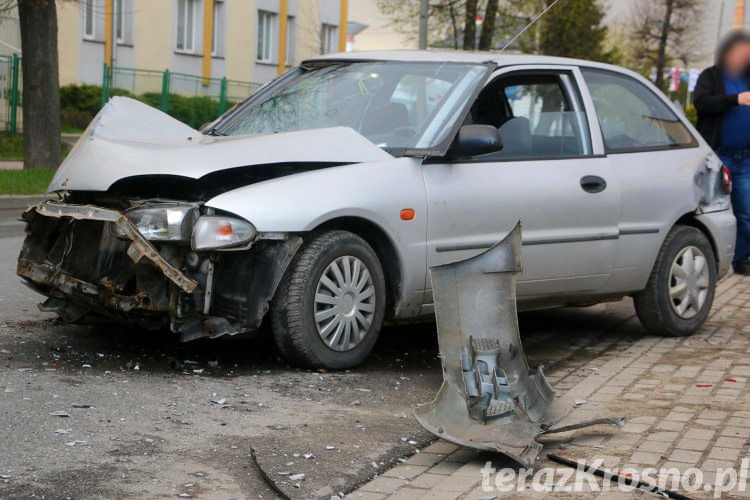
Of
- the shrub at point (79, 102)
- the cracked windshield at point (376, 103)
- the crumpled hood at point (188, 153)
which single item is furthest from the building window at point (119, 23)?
the crumpled hood at point (188, 153)

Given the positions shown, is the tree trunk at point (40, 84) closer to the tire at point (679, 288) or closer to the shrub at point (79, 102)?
the shrub at point (79, 102)

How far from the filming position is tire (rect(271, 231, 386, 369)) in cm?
537

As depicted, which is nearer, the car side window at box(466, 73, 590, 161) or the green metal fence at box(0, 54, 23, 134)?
the car side window at box(466, 73, 590, 161)

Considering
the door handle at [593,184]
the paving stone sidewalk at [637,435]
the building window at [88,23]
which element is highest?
the building window at [88,23]

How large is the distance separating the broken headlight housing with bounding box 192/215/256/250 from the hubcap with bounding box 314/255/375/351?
49cm

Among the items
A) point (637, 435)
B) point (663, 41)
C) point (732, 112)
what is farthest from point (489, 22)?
point (637, 435)

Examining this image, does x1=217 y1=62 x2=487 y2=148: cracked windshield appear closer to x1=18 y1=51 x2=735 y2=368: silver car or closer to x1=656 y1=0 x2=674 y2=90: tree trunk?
x1=18 y1=51 x2=735 y2=368: silver car

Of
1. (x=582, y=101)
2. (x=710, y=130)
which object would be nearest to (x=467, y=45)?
(x=710, y=130)

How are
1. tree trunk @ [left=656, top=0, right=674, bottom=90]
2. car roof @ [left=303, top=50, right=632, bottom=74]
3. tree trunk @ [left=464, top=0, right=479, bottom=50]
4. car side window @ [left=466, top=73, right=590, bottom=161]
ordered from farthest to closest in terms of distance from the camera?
tree trunk @ [left=656, top=0, right=674, bottom=90], tree trunk @ [left=464, top=0, right=479, bottom=50], car roof @ [left=303, top=50, right=632, bottom=74], car side window @ [left=466, top=73, right=590, bottom=161]

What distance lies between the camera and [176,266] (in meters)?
5.21

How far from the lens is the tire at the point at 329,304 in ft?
17.6

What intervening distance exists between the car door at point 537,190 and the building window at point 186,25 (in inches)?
1187

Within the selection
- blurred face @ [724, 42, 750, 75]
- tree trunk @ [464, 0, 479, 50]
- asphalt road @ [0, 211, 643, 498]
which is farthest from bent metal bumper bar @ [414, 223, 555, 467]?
tree trunk @ [464, 0, 479, 50]

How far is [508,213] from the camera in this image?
613cm
